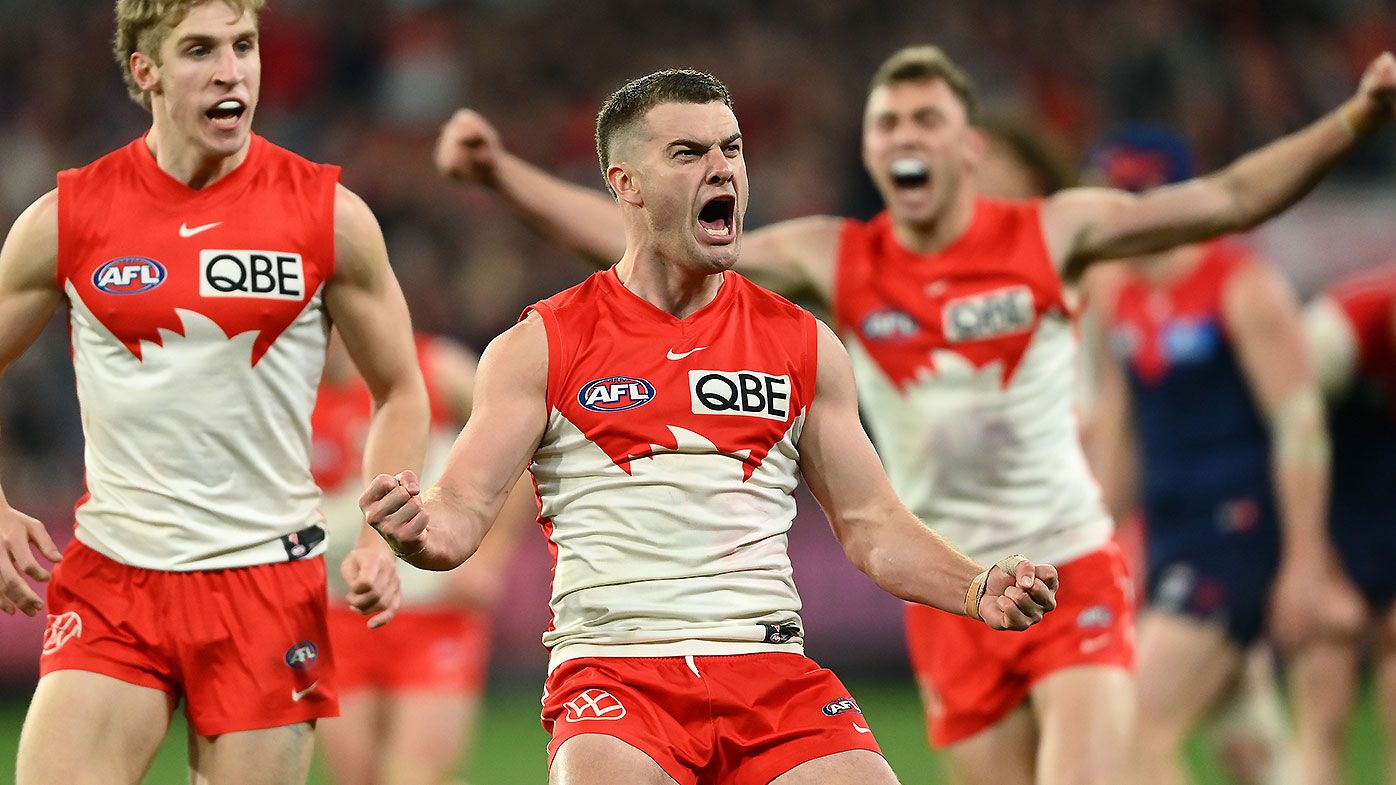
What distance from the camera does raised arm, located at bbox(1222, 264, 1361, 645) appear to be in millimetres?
7598

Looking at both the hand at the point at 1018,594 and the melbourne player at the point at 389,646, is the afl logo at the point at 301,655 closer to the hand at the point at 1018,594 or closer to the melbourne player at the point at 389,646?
the hand at the point at 1018,594

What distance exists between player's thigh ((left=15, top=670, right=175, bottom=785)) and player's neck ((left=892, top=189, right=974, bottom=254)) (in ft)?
10.4

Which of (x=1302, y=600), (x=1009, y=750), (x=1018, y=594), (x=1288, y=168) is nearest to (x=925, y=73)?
(x=1288, y=168)

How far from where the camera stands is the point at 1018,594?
4.37 meters

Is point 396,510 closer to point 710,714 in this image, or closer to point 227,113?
point 710,714

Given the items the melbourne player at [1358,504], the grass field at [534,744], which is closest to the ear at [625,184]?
the melbourne player at [1358,504]

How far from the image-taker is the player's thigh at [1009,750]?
258 inches

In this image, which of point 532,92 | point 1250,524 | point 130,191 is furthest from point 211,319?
point 532,92

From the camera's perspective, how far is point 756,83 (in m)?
17.2

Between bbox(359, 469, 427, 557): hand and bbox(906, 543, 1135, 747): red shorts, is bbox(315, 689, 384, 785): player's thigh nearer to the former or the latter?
bbox(906, 543, 1135, 747): red shorts

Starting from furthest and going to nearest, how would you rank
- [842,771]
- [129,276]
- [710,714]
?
[129,276]
[710,714]
[842,771]

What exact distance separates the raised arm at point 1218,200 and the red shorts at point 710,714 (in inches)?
98.6

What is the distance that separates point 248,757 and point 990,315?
2995mm

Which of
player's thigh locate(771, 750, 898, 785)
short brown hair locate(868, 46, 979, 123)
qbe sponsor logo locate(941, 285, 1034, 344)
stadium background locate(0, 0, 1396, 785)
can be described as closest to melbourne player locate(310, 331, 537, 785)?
qbe sponsor logo locate(941, 285, 1034, 344)
